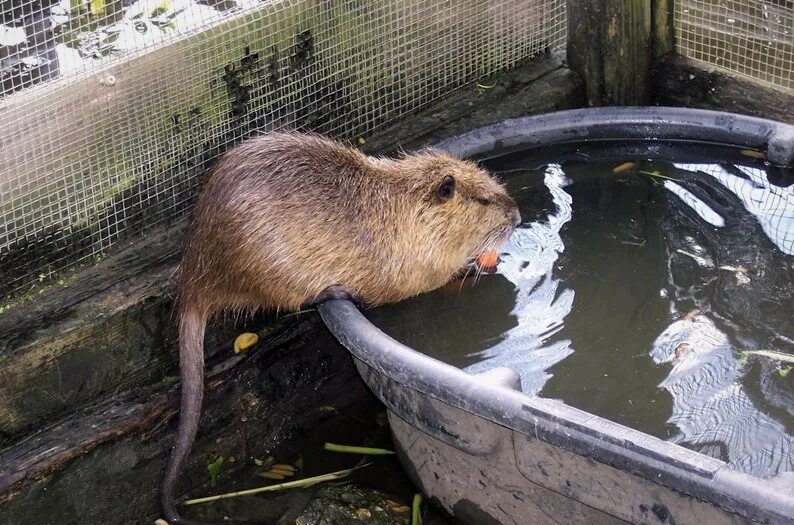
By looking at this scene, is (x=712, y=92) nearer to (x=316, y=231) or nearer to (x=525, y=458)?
(x=316, y=231)

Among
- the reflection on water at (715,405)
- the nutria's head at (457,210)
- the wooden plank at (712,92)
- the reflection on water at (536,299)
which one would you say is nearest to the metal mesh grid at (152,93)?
the nutria's head at (457,210)

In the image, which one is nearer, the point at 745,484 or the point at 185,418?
the point at 745,484

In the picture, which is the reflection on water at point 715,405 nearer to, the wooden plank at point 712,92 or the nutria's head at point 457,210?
the nutria's head at point 457,210

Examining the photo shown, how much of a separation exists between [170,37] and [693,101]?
1.66 meters

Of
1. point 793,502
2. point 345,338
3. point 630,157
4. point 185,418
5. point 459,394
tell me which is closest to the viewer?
point 793,502

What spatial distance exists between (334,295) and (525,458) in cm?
66

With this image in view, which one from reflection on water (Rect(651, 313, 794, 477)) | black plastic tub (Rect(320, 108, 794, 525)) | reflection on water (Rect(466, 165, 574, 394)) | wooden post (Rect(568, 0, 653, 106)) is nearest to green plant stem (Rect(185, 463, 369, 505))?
black plastic tub (Rect(320, 108, 794, 525))

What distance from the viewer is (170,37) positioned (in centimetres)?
267

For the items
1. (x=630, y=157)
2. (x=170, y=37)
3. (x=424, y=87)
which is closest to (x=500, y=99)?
(x=424, y=87)

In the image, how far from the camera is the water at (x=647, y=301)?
2.33 metres

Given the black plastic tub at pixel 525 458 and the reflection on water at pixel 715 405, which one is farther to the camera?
the reflection on water at pixel 715 405

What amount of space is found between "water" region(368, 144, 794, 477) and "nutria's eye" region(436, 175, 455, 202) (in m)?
0.24

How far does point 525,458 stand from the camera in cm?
215

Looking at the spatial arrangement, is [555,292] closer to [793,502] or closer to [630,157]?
[630,157]
